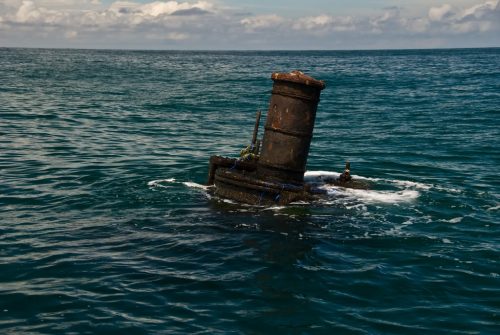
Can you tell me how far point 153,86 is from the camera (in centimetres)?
5156

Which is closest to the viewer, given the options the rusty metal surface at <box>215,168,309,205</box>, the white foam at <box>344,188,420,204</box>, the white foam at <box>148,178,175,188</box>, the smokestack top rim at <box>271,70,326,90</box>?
the smokestack top rim at <box>271,70,326,90</box>

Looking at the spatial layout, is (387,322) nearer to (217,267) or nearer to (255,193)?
(217,267)

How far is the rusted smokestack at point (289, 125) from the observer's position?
12.3 m

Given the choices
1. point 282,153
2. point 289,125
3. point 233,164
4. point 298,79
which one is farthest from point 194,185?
point 298,79

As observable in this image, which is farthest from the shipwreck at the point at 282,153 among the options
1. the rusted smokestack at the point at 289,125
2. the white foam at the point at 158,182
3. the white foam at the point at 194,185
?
the white foam at the point at 158,182

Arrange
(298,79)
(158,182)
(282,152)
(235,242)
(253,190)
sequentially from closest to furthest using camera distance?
(235,242) < (298,79) < (282,152) < (253,190) < (158,182)

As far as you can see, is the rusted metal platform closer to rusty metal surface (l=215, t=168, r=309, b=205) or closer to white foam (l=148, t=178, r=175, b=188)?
rusty metal surface (l=215, t=168, r=309, b=205)

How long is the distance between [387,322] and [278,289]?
70.2 inches

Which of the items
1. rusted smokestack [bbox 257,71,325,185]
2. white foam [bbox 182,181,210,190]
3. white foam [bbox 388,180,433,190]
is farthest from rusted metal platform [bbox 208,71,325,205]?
white foam [bbox 388,180,433,190]

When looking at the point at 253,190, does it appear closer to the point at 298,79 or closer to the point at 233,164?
the point at 233,164

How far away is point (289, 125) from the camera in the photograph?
1243cm

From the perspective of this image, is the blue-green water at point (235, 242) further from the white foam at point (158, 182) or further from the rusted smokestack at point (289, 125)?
the rusted smokestack at point (289, 125)

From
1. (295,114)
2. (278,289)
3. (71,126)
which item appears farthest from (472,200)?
(71,126)

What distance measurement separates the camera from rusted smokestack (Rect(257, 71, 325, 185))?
483 inches
